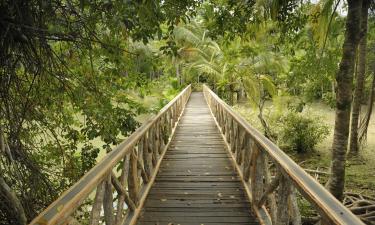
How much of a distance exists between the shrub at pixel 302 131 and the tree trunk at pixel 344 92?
19.3 feet

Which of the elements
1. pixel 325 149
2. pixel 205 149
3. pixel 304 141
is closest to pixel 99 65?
pixel 205 149

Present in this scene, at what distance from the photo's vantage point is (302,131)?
11656mm

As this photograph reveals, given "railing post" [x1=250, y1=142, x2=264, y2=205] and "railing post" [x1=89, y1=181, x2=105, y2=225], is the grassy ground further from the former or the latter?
"railing post" [x1=89, y1=181, x2=105, y2=225]

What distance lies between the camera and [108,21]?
3158 mm

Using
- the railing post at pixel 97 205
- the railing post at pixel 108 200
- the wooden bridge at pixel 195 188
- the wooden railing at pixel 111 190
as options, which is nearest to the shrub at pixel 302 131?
the wooden bridge at pixel 195 188

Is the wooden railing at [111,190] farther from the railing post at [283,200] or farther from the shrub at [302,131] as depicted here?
the shrub at [302,131]

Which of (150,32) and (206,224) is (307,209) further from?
(150,32)

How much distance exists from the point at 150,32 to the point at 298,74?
297 inches

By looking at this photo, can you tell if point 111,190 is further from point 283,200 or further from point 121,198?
point 283,200

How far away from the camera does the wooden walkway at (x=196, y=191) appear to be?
4129 millimetres

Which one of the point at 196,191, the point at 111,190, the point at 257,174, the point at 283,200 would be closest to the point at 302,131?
the point at 196,191

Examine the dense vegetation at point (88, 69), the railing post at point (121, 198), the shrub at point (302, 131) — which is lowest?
the shrub at point (302, 131)

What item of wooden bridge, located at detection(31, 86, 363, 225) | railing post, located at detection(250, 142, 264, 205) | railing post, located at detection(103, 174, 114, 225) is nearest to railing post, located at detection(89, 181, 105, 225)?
wooden bridge, located at detection(31, 86, 363, 225)

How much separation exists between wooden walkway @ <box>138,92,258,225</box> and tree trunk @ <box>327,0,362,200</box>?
1.74 meters
